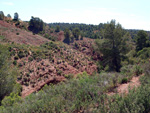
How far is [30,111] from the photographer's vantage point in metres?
3.92

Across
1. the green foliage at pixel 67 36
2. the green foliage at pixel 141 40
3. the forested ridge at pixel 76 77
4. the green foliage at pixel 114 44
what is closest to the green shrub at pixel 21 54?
the forested ridge at pixel 76 77

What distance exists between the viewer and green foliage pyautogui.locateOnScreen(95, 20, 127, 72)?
661 inches

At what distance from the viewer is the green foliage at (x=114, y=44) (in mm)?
16797

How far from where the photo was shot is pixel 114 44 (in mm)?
17156

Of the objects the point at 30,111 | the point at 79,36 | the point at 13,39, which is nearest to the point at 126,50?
the point at 30,111

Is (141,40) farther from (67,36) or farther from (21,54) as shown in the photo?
(21,54)

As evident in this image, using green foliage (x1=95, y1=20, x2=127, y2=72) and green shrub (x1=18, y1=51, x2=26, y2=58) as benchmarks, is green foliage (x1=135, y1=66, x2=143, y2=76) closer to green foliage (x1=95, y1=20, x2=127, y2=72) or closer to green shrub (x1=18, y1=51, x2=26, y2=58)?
green foliage (x1=95, y1=20, x2=127, y2=72)

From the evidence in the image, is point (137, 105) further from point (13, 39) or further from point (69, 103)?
point (13, 39)

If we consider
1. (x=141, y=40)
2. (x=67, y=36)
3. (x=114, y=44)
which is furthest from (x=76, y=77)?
(x=67, y=36)

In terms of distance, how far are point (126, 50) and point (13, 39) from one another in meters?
24.6

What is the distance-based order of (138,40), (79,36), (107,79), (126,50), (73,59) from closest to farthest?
(107,79)
(126,50)
(73,59)
(138,40)
(79,36)

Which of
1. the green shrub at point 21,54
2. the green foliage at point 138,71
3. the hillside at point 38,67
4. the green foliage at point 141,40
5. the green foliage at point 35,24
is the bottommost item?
the hillside at point 38,67

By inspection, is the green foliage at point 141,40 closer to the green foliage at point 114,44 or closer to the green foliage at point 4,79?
the green foliage at point 114,44

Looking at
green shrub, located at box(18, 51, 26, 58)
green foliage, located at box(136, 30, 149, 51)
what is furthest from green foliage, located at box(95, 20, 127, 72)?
green foliage, located at box(136, 30, 149, 51)
